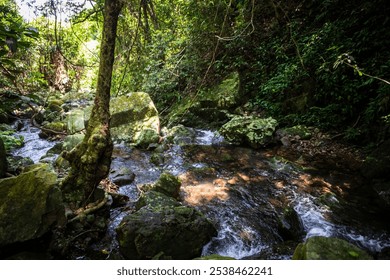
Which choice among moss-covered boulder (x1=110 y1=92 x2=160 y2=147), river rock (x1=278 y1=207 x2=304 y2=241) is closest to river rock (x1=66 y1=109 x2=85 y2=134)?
moss-covered boulder (x1=110 y1=92 x2=160 y2=147)

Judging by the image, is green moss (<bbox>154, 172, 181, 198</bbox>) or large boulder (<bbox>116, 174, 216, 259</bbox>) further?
green moss (<bbox>154, 172, 181, 198</bbox>)

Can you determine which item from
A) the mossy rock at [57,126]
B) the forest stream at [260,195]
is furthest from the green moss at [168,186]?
the mossy rock at [57,126]

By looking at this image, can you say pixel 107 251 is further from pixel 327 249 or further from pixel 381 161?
pixel 381 161

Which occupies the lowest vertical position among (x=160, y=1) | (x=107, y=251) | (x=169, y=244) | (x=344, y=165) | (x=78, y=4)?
(x=107, y=251)

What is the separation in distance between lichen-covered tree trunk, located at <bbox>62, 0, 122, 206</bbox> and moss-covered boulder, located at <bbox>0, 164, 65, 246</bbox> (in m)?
0.38

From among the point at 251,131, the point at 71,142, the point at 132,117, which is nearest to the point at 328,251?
the point at 251,131

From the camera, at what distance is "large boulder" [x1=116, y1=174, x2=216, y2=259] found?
2498 mm

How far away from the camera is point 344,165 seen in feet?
15.3

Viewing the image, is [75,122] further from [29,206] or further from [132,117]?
[29,206]

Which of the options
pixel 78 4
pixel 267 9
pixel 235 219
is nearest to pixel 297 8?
pixel 267 9

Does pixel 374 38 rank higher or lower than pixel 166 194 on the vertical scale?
higher

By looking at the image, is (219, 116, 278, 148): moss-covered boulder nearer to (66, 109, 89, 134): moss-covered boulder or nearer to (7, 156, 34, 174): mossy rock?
(66, 109, 89, 134): moss-covered boulder

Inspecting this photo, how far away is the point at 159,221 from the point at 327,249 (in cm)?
159
